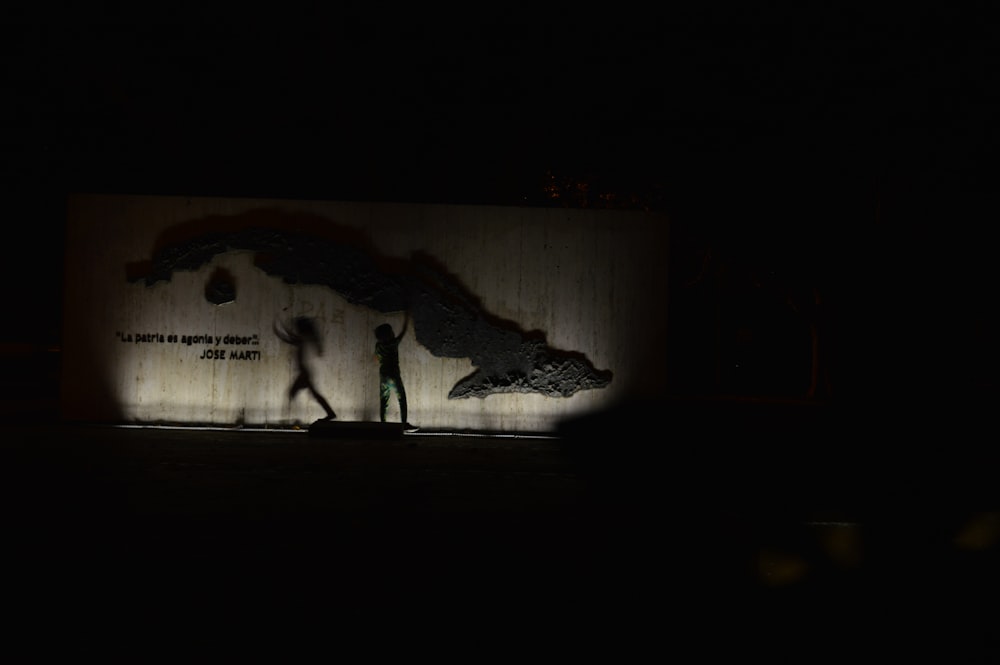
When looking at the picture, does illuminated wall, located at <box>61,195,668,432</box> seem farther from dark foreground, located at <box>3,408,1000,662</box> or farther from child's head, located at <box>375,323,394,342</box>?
dark foreground, located at <box>3,408,1000,662</box>

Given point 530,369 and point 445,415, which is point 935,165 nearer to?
point 530,369

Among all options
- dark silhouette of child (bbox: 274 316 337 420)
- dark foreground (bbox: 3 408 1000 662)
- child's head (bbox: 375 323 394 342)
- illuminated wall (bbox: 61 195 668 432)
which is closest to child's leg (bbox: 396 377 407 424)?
illuminated wall (bbox: 61 195 668 432)

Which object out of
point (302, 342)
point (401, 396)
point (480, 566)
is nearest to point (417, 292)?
point (401, 396)

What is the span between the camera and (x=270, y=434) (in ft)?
39.3

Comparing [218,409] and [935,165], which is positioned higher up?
[935,165]

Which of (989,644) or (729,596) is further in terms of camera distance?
(729,596)

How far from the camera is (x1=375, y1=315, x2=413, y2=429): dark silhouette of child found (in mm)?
11930

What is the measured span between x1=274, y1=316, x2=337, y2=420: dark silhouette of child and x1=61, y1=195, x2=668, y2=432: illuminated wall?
66 millimetres

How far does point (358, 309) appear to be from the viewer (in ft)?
40.2

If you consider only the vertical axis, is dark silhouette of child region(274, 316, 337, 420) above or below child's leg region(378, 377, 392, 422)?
above

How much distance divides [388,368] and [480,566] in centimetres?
679

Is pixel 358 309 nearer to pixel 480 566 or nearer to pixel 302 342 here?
pixel 302 342

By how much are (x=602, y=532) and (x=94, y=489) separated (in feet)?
16.5

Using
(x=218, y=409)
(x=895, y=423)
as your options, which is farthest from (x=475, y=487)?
(x=895, y=423)
